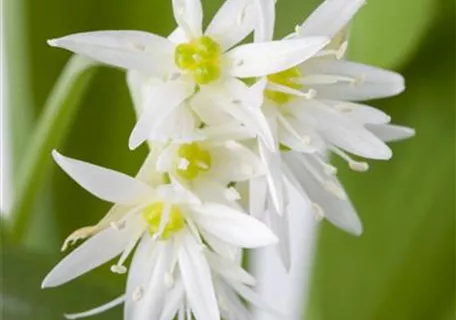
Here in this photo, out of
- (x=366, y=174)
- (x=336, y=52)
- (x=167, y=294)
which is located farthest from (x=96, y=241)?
(x=366, y=174)

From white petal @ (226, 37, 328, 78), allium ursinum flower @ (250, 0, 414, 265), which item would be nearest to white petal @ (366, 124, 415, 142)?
allium ursinum flower @ (250, 0, 414, 265)

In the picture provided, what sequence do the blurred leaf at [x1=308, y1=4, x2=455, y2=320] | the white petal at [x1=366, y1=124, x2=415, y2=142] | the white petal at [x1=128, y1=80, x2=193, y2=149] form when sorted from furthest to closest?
the blurred leaf at [x1=308, y1=4, x2=455, y2=320]
the white petal at [x1=366, y1=124, x2=415, y2=142]
the white petal at [x1=128, y1=80, x2=193, y2=149]

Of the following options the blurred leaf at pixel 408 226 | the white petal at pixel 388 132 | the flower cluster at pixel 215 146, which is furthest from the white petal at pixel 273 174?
the blurred leaf at pixel 408 226

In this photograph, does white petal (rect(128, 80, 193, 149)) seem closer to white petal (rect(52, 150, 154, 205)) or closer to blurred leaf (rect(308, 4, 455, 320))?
white petal (rect(52, 150, 154, 205))

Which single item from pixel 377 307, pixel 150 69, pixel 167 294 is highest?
pixel 150 69

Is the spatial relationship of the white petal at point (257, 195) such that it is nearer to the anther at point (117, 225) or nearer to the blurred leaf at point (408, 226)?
the anther at point (117, 225)

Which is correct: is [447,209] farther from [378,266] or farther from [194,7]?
[194,7]
